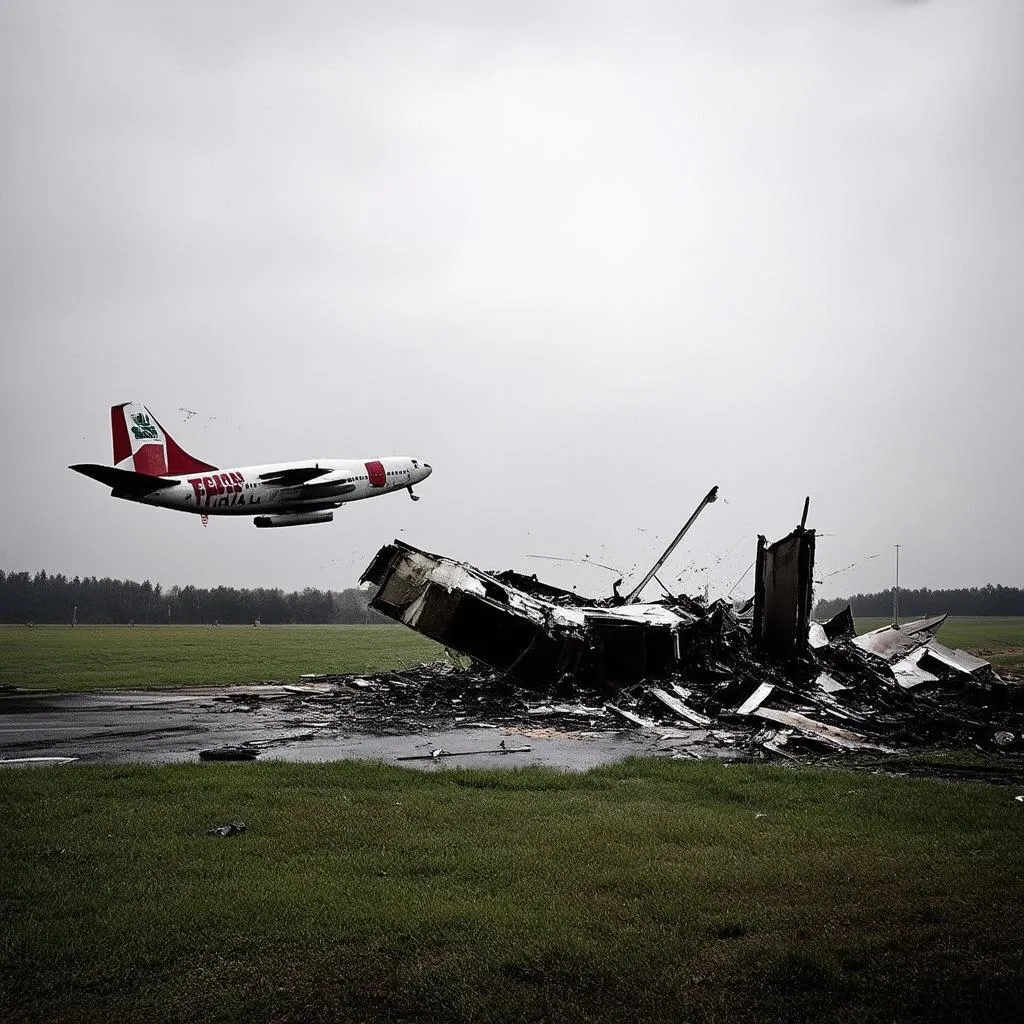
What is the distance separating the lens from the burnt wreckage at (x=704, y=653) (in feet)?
48.1

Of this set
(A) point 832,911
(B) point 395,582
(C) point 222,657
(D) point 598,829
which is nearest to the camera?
(A) point 832,911

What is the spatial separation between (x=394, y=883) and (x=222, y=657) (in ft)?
106

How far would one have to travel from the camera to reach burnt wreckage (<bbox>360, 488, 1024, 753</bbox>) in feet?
48.1

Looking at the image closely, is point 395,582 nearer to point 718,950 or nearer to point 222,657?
point 718,950

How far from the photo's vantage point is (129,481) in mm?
28250

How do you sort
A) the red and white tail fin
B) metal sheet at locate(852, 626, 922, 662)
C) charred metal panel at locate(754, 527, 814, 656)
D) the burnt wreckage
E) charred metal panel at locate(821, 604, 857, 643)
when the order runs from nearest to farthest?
1. the burnt wreckage
2. charred metal panel at locate(754, 527, 814, 656)
3. metal sheet at locate(852, 626, 922, 662)
4. charred metal panel at locate(821, 604, 857, 643)
5. the red and white tail fin

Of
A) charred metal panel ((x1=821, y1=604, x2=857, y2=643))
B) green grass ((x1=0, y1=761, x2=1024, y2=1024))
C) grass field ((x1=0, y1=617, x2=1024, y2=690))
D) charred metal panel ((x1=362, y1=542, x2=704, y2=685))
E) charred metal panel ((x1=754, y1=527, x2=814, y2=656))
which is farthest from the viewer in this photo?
grass field ((x1=0, y1=617, x2=1024, y2=690))

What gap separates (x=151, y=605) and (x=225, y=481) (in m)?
107

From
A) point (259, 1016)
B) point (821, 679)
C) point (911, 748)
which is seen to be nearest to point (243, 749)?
point (259, 1016)

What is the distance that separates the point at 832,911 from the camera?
489 cm

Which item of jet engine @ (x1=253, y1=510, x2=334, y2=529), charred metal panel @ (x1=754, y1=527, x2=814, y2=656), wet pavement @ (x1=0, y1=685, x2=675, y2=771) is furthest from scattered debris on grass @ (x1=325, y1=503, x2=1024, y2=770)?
jet engine @ (x1=253, y1=510, x2=334, y2=529)

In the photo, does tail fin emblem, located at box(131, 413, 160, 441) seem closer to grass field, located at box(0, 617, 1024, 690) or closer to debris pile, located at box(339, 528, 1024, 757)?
grass field, located at box(0, 617, 1024, 690)

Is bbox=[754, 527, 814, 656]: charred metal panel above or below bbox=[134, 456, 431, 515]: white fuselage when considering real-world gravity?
below

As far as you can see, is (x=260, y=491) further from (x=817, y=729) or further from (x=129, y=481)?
(x=817, y=729)
